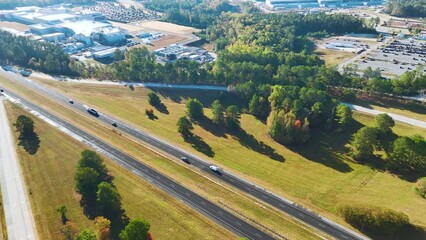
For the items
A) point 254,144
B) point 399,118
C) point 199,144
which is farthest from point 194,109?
point 399,118

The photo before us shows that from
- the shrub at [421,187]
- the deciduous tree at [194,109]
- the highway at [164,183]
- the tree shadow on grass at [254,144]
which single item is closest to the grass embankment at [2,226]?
the highway at [164,183]

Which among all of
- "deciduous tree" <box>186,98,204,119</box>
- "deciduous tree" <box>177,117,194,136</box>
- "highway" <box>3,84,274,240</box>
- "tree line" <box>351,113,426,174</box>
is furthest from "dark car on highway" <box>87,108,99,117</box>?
"tree line" <box>351,113,426,174</box>

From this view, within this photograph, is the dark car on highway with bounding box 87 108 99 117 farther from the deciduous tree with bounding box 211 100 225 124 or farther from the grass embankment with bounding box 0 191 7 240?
the grass embankment with bounding box 0 191 7 240

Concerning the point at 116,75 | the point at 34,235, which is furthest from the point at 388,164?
the point at 116,75

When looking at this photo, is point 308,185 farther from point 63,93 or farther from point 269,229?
point 63,93

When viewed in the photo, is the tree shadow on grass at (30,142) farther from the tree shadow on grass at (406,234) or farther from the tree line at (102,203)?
the tree shadow on grass at (406,234)
